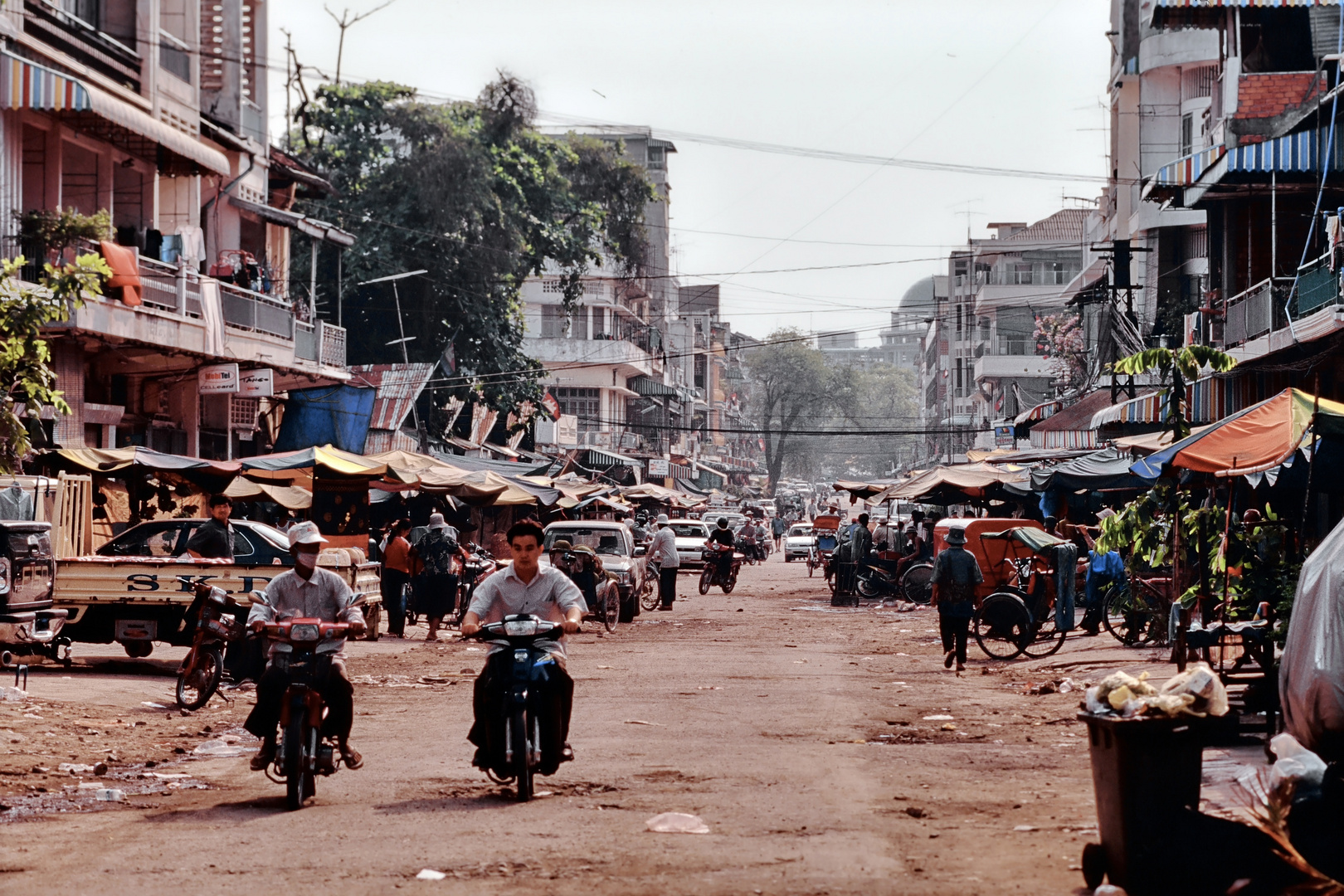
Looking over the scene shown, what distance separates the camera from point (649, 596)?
3080 cm

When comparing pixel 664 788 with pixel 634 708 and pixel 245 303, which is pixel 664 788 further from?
pixel 245 303

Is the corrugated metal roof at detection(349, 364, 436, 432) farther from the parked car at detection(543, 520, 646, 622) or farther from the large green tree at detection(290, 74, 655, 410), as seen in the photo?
the parked car at detection(543, 520, 646, 622)

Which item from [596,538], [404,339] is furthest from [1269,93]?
[404,339]

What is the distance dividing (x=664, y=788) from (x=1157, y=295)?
32.3 metres

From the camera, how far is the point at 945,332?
12012cm

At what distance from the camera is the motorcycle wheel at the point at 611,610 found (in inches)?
946

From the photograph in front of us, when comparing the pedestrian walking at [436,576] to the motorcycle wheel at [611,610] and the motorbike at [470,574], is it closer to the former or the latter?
the motorbike at [470,574]

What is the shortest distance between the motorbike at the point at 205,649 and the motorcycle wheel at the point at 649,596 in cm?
1667

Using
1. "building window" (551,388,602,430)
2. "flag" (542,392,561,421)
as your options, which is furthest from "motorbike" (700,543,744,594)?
"building window" (551,388,602,430)

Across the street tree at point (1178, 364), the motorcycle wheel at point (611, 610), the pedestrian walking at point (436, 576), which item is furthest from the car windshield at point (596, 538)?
the street tree at point (1178, 364)

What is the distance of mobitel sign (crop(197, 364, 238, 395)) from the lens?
89.5 feet

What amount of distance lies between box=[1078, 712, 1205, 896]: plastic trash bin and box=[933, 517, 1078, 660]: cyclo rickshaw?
43.5 ft

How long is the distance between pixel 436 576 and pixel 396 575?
0.63 meters

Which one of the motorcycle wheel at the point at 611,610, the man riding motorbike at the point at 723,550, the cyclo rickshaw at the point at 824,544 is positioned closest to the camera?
the motorcycle wheel at the point at 611,610
